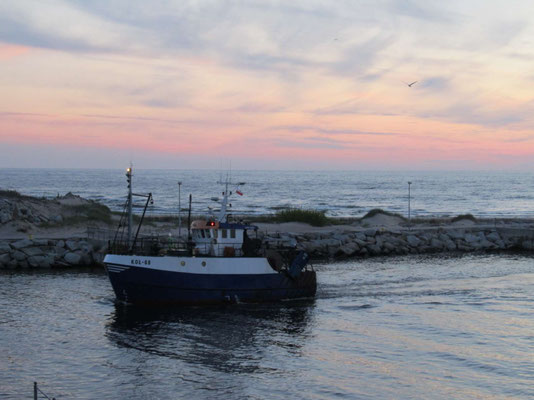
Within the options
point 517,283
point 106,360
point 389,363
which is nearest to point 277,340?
point 389,363

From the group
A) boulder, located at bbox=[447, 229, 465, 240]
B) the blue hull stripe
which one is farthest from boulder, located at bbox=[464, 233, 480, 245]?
the blue hull stripe

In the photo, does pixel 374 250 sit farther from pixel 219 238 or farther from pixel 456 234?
pixel 219 238

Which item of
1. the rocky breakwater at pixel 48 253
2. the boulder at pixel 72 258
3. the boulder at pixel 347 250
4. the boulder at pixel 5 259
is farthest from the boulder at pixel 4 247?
the boulder at pixel 347 250

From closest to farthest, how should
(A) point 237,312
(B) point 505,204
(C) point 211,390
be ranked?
(C) point 211,390
(A) point 237,312
(B) point 505,204

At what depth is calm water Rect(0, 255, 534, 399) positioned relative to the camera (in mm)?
20891

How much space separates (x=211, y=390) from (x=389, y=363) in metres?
6.89

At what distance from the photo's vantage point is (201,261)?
33000mm

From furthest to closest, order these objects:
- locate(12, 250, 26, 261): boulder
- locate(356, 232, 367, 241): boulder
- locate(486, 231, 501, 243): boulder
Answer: locate(486, 231, 501, 243): boulder → locate(356, 232, 367, 241): boulder → locate(12, 250, 26, 261): boulder

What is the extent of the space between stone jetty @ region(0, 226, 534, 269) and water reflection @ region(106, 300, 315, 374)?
10941mm

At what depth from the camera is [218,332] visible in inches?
1115

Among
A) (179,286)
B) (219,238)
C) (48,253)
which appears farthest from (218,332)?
(48,253)

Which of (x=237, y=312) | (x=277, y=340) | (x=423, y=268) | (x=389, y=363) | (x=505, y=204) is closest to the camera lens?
(x=389, y=363)

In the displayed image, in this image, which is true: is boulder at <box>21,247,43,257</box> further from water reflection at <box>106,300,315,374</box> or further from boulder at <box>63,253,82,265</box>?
water reflection at <box>106,300,315,374</box>

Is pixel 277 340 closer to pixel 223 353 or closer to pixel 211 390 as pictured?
pixel 223 353
